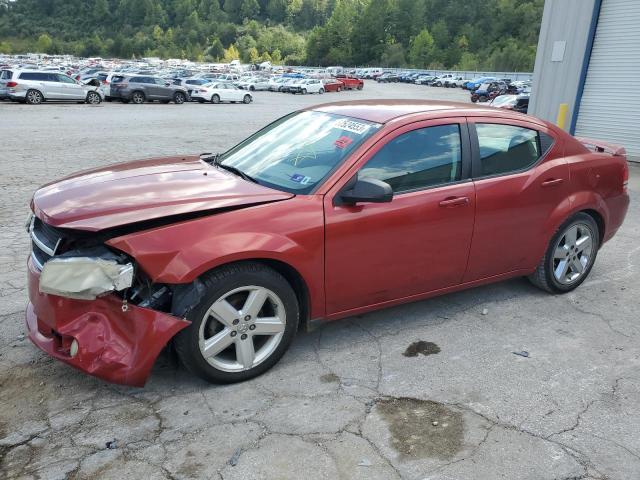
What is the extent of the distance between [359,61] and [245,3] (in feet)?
256

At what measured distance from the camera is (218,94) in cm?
3234

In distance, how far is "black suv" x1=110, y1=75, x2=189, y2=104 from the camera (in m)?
27.5

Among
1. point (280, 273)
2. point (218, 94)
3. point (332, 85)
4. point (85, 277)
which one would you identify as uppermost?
point (85, 277)

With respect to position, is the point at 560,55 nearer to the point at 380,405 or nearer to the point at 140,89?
the point at 380,405

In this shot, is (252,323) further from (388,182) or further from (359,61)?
(359,61)

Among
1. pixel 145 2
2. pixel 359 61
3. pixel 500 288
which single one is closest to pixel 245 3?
pixel 145 2

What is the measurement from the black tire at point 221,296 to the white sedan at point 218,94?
101 ft

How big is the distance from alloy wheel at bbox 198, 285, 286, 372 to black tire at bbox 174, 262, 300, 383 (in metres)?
0.02

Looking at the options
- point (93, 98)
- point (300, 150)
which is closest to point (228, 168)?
point (300, 150)

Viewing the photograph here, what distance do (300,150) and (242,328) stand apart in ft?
4.43

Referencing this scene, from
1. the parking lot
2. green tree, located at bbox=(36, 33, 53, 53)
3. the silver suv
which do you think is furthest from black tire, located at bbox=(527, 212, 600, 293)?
green tree, located at bbox=(36, 33, 53, 53)

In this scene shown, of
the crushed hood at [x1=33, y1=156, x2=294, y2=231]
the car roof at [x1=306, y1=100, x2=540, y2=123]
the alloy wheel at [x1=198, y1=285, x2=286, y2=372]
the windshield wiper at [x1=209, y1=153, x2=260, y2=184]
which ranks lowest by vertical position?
the alloy wheel at [x1=198, y1=285, x2=286, y2=372]

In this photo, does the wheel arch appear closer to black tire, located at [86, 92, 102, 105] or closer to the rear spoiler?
the rear spoiler

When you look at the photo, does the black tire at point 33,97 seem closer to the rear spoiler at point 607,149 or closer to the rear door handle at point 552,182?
the rear spoiler at point 607,149
